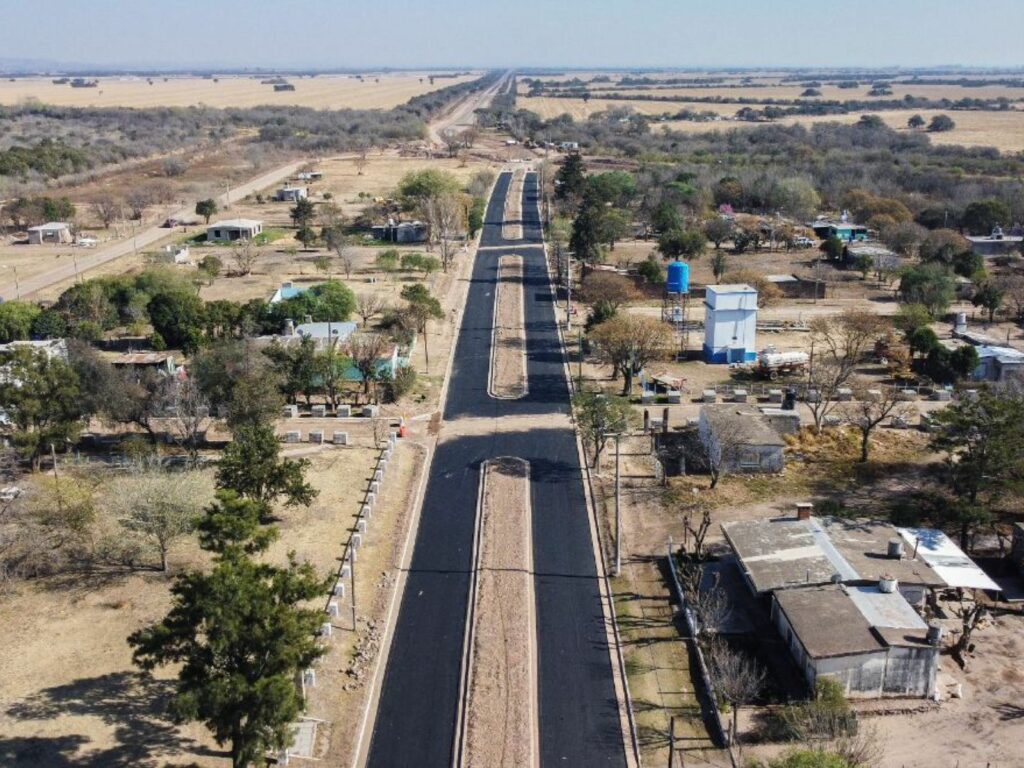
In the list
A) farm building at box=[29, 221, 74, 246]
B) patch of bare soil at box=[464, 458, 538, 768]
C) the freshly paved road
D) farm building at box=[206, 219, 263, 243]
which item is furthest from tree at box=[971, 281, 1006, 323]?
farm building at box=[29, 221, 74, 246]

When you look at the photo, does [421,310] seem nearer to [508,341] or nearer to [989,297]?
[508,341]

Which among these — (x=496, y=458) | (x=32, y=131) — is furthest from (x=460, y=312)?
(x=32, y=131)

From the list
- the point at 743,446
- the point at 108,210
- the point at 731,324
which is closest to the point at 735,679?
the point at 743,446

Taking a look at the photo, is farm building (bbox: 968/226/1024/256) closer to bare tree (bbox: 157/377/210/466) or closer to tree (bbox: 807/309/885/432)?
tree (bbox: 807/309/885/432)

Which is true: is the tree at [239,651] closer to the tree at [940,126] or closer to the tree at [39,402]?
the tree at [39,402]

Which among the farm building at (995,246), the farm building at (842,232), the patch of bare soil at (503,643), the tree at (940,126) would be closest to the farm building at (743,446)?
the patch of bare soil at (503,643)

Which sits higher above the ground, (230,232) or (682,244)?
(682,244)
